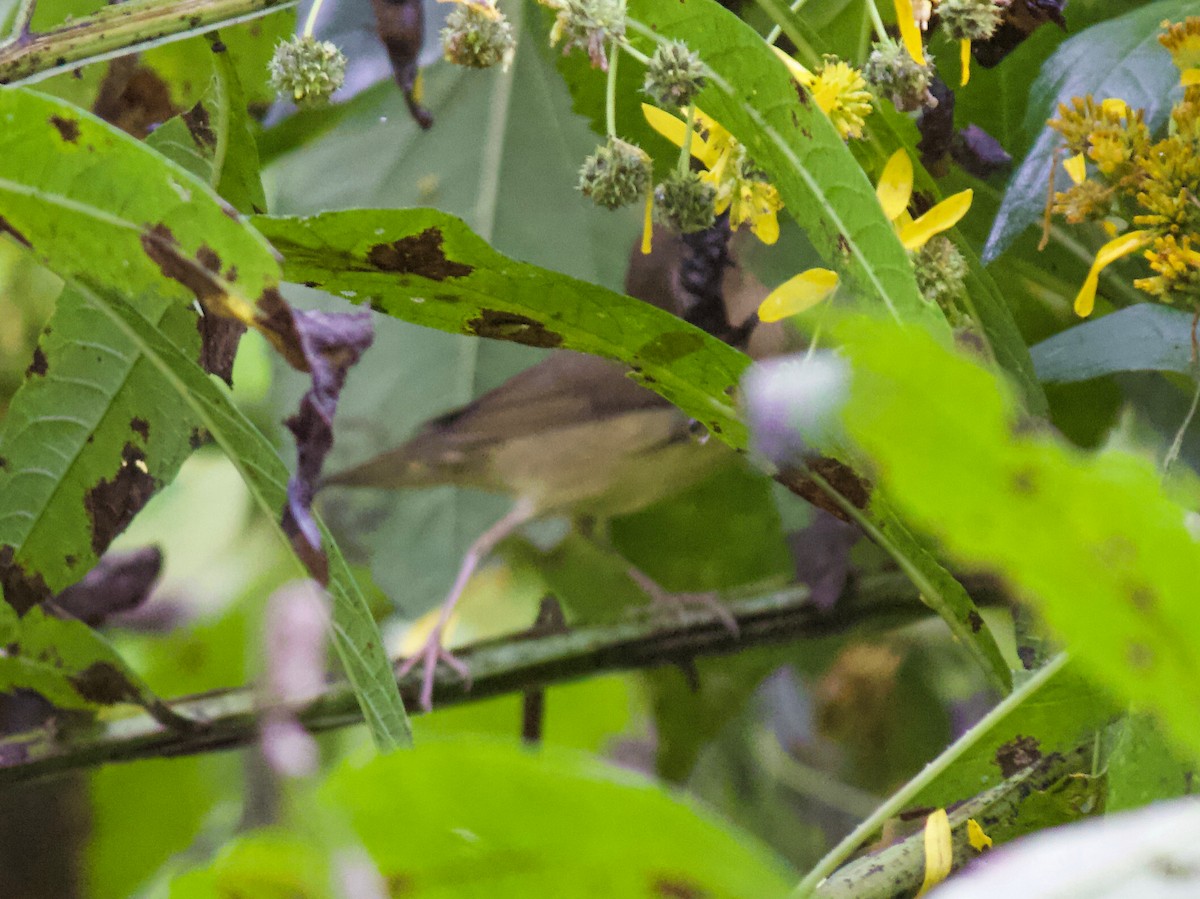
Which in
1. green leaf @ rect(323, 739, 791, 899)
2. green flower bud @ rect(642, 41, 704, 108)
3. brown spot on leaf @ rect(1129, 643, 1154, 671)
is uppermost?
green flower bud @ rect(642, 41, 704, 108)

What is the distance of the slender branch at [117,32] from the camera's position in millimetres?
277

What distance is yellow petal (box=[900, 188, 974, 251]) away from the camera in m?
0.34

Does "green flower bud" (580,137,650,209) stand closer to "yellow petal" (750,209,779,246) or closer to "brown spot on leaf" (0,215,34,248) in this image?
"yellow petal" (750,209,779,246)

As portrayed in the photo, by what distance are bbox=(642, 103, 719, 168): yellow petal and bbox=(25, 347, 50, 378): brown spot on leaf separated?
0.78 ft

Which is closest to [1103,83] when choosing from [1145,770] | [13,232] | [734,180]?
[734,180]

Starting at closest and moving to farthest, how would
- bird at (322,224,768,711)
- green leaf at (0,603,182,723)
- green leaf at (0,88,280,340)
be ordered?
green leaf at (0,88,280,340) → green leaf at (0,603,182,723) → bird at (322,224,768,711)

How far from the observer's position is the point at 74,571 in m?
0.39

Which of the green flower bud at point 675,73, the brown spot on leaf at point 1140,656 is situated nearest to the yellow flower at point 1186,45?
the green flower bud at point 675,73

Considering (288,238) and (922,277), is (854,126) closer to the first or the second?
(922,277)

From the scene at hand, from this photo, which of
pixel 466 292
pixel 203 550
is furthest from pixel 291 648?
pixel 466 292

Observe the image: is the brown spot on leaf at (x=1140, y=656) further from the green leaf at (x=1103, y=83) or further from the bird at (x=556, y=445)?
the bird at (x=556, y=445)

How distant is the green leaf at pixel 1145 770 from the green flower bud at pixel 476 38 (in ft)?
0.83

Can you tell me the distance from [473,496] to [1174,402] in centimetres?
41

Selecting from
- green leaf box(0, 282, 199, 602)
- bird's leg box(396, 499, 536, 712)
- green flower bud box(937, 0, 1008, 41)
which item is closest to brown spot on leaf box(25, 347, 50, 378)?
green leaf box(0, 282, 199, 602)
